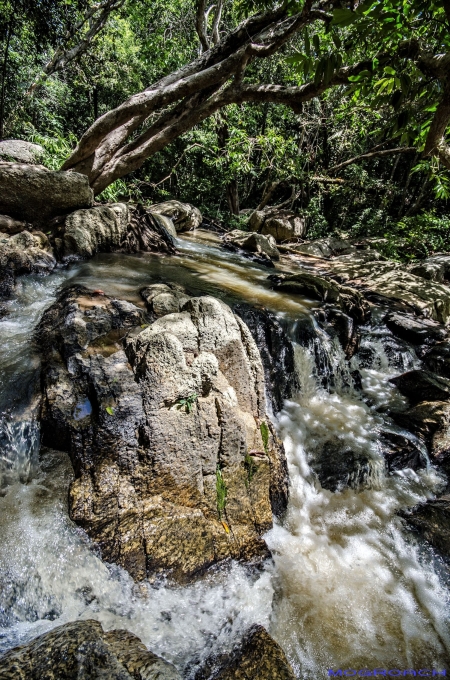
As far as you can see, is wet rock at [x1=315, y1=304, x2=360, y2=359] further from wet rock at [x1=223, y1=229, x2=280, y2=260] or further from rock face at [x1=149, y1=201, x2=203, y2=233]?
rock face at [x1=149, y1=201, x2=203, y2=233]

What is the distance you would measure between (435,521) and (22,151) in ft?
35.5

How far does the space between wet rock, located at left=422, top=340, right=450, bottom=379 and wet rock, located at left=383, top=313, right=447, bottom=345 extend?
0.85 ft

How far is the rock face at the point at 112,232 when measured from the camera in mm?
6020

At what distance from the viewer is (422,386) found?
5.34 metres

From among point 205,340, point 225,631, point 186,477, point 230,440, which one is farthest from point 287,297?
point 225,631

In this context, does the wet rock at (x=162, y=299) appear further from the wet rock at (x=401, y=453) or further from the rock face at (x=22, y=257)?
the wet rock at (x=401, y=453)

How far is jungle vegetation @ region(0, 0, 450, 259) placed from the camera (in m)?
2.46

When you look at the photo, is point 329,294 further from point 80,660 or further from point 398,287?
point 80,660

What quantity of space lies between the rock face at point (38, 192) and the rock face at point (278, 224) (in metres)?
8.31

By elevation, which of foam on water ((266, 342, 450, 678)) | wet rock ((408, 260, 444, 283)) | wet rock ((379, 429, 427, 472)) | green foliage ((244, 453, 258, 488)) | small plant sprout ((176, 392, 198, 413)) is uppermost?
wet rock ((408, 260, 444, 283))

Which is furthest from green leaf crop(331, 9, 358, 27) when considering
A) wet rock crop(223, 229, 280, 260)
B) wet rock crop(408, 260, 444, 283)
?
wet rock crop(408, 260, 444, 283)

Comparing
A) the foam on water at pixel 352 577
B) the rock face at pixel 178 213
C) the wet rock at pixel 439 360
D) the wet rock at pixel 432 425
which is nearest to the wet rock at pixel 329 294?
the wet rock at pixel 439 360

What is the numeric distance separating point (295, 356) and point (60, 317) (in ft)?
10.9

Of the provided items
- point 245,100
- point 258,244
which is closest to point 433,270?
point 258,244
